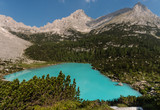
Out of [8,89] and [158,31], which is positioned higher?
[158,31]

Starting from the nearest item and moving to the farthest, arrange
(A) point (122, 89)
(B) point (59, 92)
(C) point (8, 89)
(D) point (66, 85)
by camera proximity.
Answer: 1. (C) point (8, 89)
2. (B) point (59, 92)
3. (D) point (66, 85)
4. (A) point (122, 89)

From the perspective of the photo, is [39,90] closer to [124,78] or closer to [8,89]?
[8,89]

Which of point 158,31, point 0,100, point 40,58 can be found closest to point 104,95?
point 0,100

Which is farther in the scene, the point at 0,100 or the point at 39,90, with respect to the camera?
the point at 39,90

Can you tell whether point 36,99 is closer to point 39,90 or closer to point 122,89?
point 39,90

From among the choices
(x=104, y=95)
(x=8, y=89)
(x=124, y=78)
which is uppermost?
(x=8, y=89)

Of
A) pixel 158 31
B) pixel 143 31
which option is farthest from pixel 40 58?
pixel 158 31

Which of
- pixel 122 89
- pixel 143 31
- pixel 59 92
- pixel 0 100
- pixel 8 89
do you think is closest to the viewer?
pixel 0 100

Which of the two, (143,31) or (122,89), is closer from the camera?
(122,89)

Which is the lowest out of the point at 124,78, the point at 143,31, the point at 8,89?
the point at 124,78
